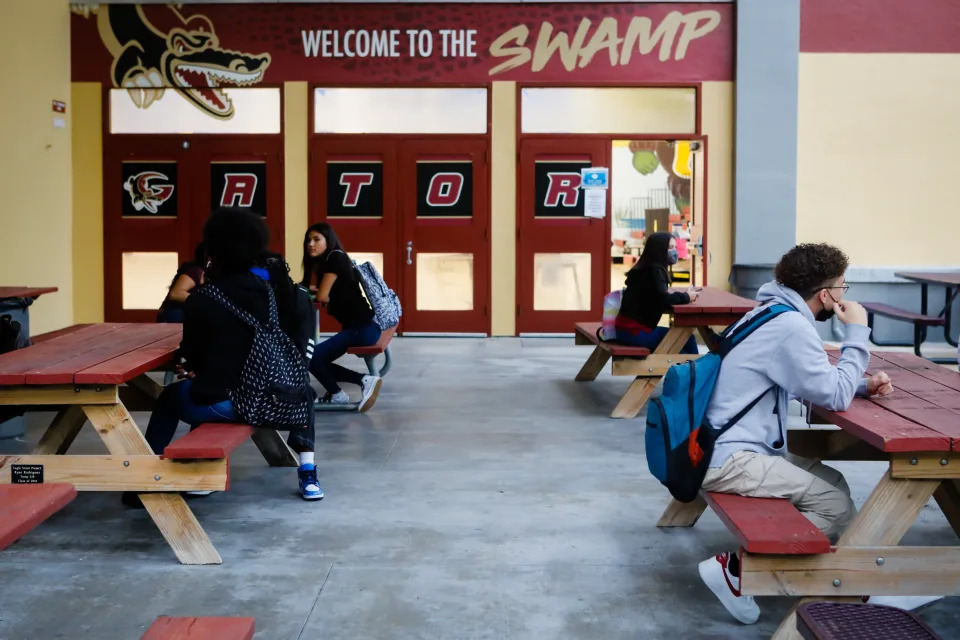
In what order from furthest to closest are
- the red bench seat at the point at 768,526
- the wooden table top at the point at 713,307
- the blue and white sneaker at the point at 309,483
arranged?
the wooden table top at the point at 713,307 → the blue and white sneaker at the point at 309,483 → the red bench seat at the point at 768,526

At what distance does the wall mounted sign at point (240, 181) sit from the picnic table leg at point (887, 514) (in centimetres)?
944

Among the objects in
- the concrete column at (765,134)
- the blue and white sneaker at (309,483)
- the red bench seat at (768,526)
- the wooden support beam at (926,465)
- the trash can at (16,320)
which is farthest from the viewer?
the concrete column at (765,134)

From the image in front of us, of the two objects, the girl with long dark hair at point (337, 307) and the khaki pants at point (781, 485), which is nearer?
the khaki pants at point (781, 485)

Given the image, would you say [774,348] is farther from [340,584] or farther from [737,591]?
[340,584]

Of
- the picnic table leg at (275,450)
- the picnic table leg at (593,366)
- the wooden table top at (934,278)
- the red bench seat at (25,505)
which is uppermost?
the wooden table top at (934,278)

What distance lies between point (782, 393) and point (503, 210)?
8.31 meters

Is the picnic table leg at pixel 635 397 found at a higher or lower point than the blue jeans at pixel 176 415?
lower

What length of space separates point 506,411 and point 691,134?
18.0ft

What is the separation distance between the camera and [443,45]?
11.8 meters

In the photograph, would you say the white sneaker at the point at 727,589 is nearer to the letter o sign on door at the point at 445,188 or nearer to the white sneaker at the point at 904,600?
the white sneaker at the point at 904,600

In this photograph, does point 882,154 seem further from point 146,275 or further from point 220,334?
point 220,334

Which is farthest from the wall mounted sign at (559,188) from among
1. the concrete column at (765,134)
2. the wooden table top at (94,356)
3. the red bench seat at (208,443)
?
the red bench seat at (208,443)

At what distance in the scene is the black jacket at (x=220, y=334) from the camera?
14.6 ft

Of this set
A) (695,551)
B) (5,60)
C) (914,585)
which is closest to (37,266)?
(5,60)
